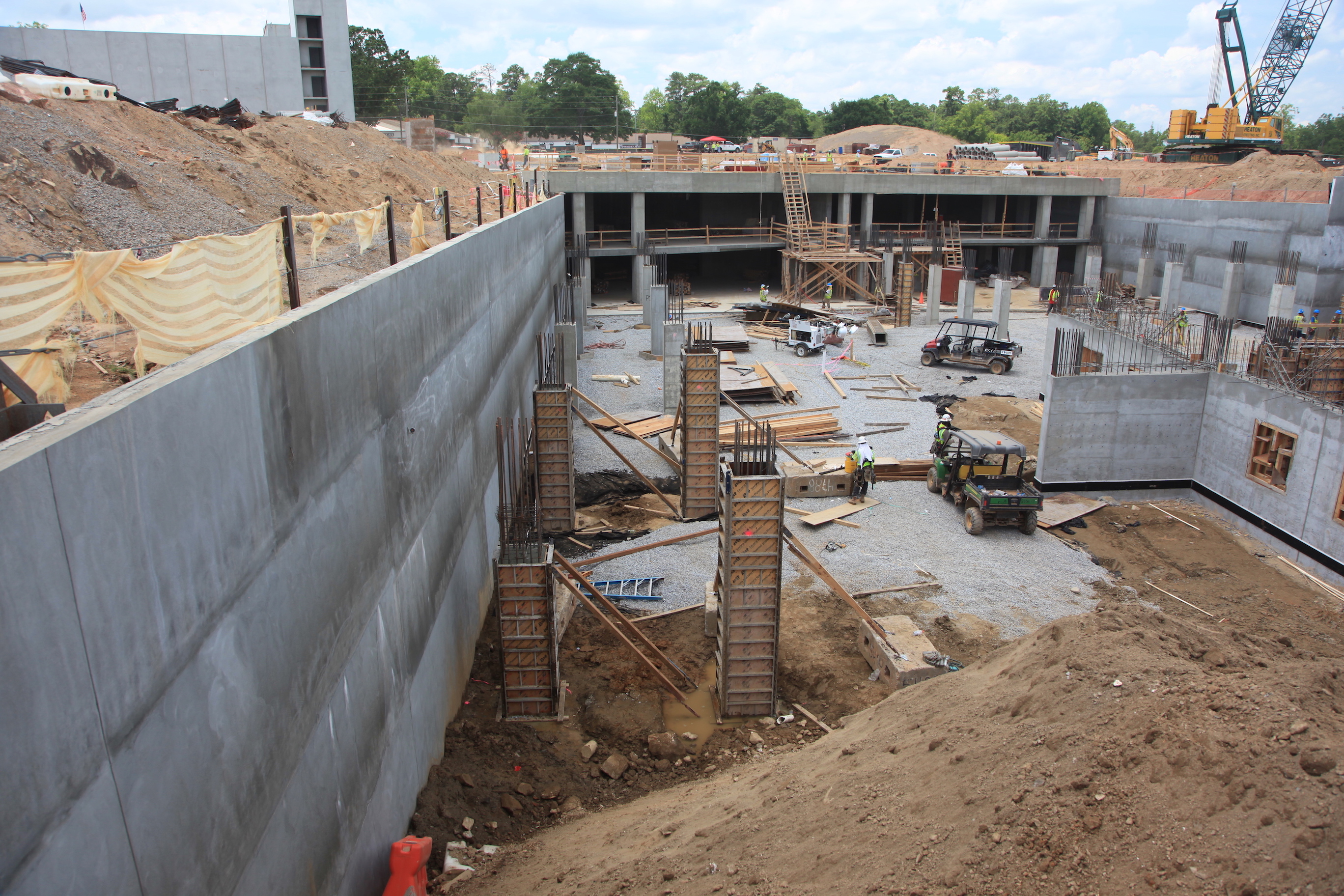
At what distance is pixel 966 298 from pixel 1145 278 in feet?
39.2

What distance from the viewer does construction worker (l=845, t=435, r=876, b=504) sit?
1631 cm

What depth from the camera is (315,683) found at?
557cm

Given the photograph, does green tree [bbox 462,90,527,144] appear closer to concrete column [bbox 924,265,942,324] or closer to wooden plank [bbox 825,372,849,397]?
concrete column [bbox 924,265,942,324]

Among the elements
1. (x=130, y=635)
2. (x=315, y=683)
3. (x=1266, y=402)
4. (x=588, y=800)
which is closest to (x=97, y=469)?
(x=130, y=635)

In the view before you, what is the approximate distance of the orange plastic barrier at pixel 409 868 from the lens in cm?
646

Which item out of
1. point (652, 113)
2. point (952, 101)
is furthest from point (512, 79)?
point (952, 101)

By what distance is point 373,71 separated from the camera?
236ft

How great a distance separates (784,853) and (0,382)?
604 cm

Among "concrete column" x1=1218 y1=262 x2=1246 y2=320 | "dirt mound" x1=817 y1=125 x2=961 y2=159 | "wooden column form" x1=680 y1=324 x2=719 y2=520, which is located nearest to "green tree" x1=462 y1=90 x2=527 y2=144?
"dirt mound" x1=817 y1=125 x2=961 y2=159

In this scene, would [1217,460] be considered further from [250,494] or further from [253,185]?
[253,185]

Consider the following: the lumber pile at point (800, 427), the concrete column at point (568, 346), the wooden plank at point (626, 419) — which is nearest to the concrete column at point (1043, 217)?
the lumber pile at point (800, 427)

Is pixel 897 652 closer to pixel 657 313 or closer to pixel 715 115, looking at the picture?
pixel 657 313

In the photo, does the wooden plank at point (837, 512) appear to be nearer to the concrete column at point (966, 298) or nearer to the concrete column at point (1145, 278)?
the concrete column at point (966, 298)

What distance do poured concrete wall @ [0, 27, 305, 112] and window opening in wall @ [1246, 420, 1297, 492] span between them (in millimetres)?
50939
